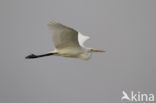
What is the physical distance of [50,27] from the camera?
2.26 metres

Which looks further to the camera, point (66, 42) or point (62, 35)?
point (66, 42)

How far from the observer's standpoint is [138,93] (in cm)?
389

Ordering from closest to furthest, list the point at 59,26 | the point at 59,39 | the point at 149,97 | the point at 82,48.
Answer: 1. the point at 59,26
2. the point at 59,39
3. the point at 82,48
4. the point at 149,97

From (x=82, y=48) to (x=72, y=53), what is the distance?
9 cm

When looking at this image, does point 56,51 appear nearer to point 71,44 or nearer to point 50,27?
point 71,44

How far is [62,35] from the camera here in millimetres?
Result: 2348

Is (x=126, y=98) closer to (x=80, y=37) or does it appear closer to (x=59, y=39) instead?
(x=80, y=37)

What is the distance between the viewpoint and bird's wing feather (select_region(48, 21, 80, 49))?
2242 mm

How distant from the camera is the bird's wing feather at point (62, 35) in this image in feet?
7.36

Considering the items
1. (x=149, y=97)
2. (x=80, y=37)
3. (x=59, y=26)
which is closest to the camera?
(x=59, y=26)

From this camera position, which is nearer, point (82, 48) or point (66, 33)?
point (66, 33)

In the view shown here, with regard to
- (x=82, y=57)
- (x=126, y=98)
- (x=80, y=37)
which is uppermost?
(x=80, y=37)

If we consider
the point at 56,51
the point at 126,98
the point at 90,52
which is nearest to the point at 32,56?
the point at 56,51

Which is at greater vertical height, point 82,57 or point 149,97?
point 82,57
